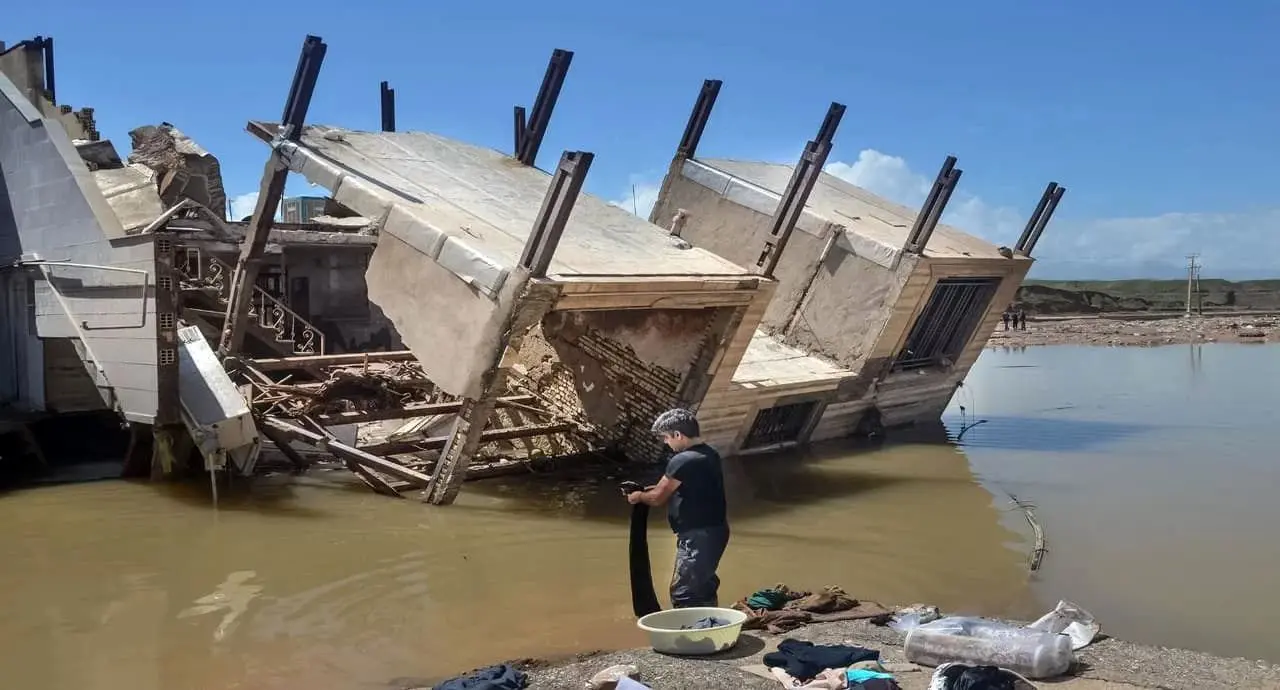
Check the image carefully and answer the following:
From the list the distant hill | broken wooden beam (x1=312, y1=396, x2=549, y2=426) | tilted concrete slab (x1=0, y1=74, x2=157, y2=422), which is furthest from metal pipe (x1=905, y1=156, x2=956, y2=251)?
the distant hill

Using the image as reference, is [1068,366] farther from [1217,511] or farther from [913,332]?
[1217,511]

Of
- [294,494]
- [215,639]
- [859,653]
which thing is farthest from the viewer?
[294,494]

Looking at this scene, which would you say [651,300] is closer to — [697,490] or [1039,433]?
[697,490]

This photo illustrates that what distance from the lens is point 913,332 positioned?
17.4 m

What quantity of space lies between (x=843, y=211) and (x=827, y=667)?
13.5m

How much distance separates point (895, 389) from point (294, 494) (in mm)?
9792

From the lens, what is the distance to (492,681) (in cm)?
491

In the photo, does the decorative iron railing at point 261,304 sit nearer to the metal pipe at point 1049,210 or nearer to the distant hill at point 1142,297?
the metal pipe at point 1049,210

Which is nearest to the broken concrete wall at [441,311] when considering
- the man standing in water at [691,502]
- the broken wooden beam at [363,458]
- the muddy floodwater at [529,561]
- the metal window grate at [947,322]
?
the broken wooden beam at [363,458]

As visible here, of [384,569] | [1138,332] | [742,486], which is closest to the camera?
[384,569]

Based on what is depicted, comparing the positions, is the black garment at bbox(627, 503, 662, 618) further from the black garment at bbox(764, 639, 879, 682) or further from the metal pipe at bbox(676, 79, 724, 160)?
the metal pipe at bbox(676, 79, 724, 160)

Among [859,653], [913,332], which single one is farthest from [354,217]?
[859,653]

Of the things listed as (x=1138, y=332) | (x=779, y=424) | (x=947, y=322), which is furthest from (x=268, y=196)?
(x=1138, y=332)

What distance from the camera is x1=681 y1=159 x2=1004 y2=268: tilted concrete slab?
1614 centimetres
